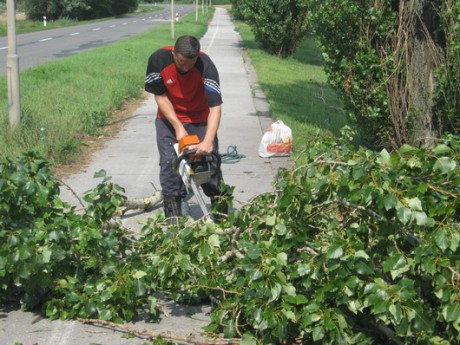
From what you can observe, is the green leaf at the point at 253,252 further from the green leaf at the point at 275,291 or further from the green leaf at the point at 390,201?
the green leaf at the point at 390,201

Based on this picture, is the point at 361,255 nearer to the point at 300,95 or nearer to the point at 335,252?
the point at 335,252

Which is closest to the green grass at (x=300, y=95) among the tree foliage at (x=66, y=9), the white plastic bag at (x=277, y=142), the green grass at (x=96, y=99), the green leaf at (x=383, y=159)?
the green grass at (x=96, y=99)

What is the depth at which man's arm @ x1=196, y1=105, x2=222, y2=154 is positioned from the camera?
5.83m

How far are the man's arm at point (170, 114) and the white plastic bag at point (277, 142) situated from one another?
3.56 m

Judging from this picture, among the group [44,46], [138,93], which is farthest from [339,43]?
[44,46]

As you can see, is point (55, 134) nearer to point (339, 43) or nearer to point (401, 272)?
point (339, 43)

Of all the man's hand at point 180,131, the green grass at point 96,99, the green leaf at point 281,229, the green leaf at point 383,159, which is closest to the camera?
the green leaf at point 383,159

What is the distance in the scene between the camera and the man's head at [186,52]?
5935 mm

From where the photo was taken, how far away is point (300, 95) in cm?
1620

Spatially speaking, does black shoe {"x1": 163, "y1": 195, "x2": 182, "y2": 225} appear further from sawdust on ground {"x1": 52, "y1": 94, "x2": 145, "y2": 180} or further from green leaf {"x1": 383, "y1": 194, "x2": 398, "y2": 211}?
green leaf {"x1": 383, "y1": 194, "x2": 398, "y2": 211}

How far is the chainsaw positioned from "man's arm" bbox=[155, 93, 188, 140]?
19 centimetres

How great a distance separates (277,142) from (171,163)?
12.0ft

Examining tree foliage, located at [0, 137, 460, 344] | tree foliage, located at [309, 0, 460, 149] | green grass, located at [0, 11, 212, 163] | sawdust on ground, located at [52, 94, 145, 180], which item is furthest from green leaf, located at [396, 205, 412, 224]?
sawdust on ground, located at [52, 94, 145, 180]

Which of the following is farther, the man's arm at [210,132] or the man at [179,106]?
the man at [179,106]
